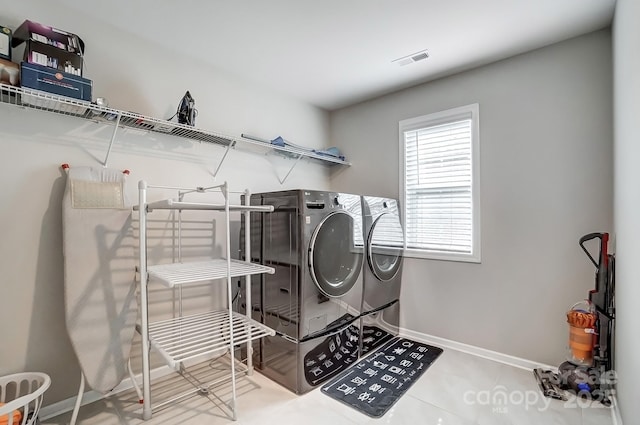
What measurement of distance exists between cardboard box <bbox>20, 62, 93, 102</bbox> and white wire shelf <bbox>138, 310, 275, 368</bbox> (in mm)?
1424

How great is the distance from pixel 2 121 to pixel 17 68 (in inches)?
12.1

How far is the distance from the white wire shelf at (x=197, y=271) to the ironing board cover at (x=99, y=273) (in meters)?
0.24

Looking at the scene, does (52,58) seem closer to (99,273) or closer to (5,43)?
(5,43)

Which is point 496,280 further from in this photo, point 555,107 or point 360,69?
point 360,69

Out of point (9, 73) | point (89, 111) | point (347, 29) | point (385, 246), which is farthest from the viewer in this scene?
point (385, 246)

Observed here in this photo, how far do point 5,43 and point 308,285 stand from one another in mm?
2110

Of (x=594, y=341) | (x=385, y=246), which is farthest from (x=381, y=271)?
(x=594, y=341)

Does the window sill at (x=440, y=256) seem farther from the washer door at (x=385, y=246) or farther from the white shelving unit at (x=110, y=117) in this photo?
the white shelving unit at (x=110, y=117)

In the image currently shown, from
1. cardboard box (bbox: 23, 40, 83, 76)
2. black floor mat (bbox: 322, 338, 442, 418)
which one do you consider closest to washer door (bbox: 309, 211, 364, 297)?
black floor mat (bbox: 322, 338, 442, 418)

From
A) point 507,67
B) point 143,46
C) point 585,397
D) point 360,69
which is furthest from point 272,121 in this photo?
point 585,397

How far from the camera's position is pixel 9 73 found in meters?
1.52

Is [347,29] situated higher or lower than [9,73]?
higher

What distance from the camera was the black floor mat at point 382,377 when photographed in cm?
193

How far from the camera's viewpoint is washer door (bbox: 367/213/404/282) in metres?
2.56
